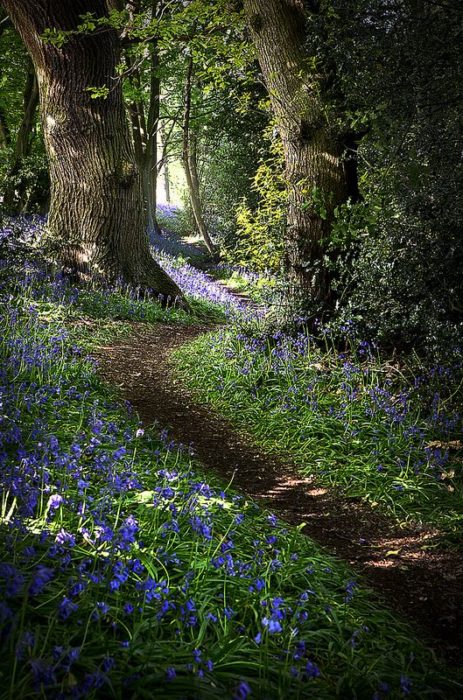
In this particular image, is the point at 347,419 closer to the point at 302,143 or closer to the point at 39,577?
the point at 302,143

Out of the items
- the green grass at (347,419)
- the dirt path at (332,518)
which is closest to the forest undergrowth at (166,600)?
the dirt path at (332,518)

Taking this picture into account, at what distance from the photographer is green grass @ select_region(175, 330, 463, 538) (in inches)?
169

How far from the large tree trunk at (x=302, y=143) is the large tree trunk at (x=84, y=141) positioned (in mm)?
2971

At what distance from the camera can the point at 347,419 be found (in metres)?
5.27

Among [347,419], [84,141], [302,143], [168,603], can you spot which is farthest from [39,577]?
[84,141]

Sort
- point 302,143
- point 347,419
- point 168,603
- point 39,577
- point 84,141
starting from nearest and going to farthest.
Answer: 1. point 39,577
2. point 168,603
3. point 347,419
4. point 302,143
5. point 84,141

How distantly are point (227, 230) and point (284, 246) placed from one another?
15955 millimetres

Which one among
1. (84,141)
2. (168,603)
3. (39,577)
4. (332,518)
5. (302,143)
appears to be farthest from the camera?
(84,141)

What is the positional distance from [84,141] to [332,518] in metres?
7.94

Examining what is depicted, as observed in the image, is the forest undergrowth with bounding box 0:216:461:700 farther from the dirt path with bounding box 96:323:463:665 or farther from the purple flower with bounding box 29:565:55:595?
the dirt path with bounding box 96:323:463:665

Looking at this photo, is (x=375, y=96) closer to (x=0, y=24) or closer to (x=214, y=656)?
(x=214, y=656)

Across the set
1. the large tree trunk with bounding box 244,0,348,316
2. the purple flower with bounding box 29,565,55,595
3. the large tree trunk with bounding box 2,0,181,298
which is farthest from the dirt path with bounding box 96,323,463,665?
the large tree trunk with bounding box 2,0,181,298

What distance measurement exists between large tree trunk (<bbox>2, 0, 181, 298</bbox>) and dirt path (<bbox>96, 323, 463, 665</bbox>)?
3.60 m

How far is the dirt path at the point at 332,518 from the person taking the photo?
3.04m
